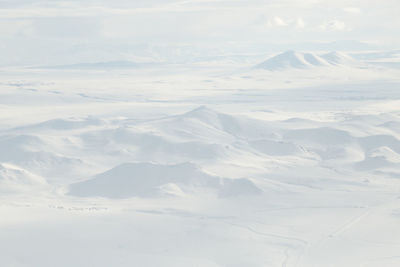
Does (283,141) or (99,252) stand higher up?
(99,252)

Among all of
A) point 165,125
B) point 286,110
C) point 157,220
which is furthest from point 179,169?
point 286,110

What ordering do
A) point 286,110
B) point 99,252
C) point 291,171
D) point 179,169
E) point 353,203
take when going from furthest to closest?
point 286,110
point 291,171
point 179,169
point 353,203
point 99,252

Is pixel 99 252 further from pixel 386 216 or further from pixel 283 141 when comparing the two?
pixel 283 141

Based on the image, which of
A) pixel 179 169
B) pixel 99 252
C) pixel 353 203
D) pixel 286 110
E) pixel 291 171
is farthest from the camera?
pixel 286 110

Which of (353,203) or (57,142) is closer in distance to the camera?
(353,203)

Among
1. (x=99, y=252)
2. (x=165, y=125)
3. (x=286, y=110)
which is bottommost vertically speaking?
(x=286, y=110)

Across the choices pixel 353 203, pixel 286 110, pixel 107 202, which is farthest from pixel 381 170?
pixel 286 110
